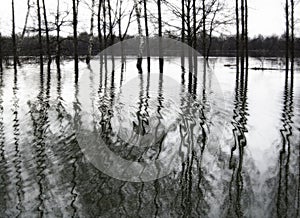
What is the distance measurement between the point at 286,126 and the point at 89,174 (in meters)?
5.29

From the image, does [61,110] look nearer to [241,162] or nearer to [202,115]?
[202,115]

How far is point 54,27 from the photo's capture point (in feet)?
112

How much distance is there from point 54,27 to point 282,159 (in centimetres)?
3155

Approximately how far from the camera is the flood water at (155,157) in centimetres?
436

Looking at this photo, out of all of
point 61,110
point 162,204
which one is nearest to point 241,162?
point 162,204

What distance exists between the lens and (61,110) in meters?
10.3

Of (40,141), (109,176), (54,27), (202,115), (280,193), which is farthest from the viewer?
(54,27)

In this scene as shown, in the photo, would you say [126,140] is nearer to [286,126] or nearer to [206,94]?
[286,126]

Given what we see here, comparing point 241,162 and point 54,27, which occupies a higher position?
point 54,27

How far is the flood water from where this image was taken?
4.36 meters

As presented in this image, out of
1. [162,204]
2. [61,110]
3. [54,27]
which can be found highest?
[54,27]

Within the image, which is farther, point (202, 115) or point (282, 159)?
point (202, 115)

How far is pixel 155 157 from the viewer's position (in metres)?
6.28

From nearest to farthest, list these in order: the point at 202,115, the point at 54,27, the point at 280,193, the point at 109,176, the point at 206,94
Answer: the point at 280,193 → the point at 109,176 → the point at 202,115 → the point at 206,94 → the point at 54,27
